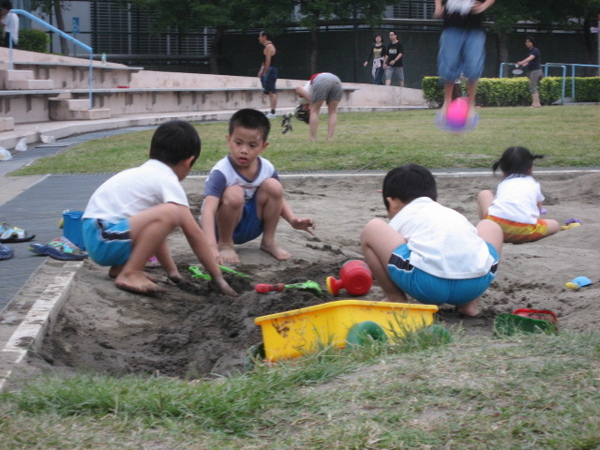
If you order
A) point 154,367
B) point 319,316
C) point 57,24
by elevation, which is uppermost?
point 57,24

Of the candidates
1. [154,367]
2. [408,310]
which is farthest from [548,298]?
[154,367]

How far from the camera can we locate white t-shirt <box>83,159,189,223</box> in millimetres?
5027

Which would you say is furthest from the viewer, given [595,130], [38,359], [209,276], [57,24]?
[57,24]

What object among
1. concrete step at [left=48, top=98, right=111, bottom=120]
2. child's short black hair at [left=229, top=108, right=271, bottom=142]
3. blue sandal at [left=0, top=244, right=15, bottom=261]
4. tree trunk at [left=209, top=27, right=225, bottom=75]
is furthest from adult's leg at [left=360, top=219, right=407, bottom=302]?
tree trunk at [left=209, top=27, right=225, bottom=75]

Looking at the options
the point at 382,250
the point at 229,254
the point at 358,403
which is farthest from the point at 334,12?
the point at 358,403

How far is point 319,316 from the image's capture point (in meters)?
3.81

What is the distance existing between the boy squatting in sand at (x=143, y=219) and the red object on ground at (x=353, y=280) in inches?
27.0

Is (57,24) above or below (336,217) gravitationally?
above

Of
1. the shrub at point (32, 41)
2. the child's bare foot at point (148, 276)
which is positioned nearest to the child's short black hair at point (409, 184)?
the child's bare foot at point (148, 276)

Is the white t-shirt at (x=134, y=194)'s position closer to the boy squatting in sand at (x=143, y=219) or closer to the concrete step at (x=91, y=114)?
the boy squatting in sand at (x=143, y=219)

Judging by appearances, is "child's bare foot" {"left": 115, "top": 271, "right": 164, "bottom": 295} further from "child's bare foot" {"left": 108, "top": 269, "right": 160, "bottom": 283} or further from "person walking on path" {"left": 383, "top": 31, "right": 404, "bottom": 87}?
"person walking on path" {"left": 383, "top": 31, "right": 404, "bottom": 87}

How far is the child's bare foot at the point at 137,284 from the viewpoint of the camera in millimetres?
4988

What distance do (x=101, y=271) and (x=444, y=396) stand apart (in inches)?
122

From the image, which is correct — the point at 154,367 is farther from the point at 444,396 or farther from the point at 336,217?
the point at 336,217
